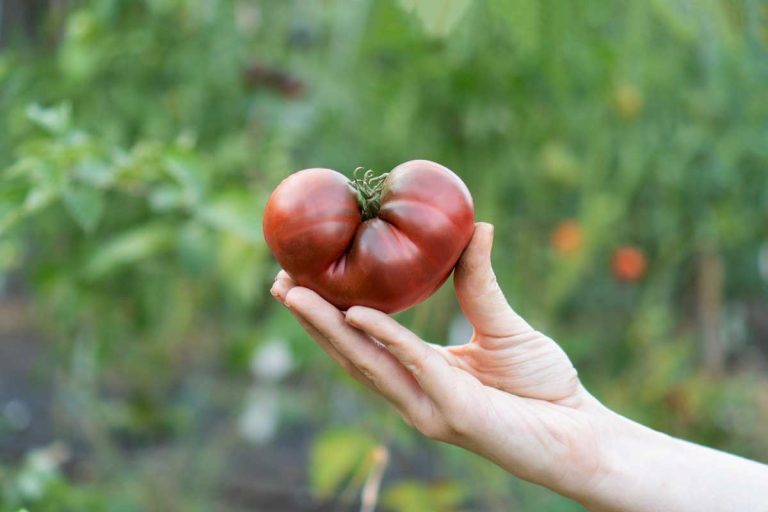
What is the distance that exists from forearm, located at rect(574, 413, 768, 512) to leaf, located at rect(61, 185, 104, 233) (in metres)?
0.83

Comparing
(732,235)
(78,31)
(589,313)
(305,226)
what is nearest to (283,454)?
(589,313)

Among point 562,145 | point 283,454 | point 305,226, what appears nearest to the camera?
point 305,226

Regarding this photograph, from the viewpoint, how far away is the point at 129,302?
7.43ft

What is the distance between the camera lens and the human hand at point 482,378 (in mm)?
847

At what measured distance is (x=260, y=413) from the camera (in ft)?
11.3

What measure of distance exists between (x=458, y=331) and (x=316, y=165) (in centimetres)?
87

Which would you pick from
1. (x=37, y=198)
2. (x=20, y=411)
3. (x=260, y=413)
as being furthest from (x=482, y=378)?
(x=20, y=411)

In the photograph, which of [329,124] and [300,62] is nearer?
[329,124]

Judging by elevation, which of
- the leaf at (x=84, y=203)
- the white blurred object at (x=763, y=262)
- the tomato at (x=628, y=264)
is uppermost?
the white blurred object at (x=763, y=262)

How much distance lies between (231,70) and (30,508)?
1.17 meters

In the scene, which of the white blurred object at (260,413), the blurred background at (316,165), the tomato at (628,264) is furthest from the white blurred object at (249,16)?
the tomato at (628,264)

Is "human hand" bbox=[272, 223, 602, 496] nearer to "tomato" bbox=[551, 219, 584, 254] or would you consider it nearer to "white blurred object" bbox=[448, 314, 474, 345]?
"white blurred object" bbox=[448, 314, 474, 345]

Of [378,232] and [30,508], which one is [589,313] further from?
[378,232]

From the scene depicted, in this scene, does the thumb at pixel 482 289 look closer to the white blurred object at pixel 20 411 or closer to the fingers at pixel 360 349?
the fingers at pixel 360 349
